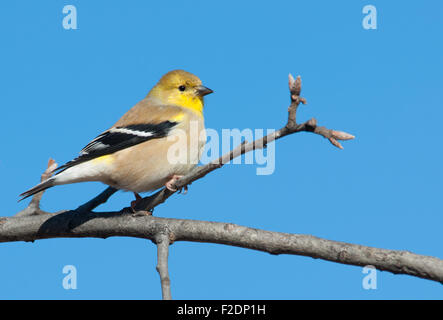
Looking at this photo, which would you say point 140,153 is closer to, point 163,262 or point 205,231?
point 205,231

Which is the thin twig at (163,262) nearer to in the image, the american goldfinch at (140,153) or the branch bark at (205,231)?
the branch bark at (205,231)

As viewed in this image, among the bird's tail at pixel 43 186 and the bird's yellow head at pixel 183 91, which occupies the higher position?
the bird's yellow head at pixel 183 91

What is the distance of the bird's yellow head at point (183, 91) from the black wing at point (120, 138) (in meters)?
0.85

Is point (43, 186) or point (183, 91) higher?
point (183, 91)

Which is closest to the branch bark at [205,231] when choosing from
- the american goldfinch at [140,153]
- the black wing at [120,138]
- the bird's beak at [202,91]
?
the american goldfinch at [140,153]

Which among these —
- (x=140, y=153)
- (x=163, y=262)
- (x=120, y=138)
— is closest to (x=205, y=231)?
(x=163, y=262)

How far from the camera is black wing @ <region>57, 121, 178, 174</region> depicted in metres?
7.62

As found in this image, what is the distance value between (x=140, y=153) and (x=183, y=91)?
1.76m

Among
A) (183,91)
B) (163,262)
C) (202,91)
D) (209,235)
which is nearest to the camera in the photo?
(163,262)

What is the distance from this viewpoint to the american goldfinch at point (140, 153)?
7.52 metres

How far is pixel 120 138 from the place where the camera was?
7898 mm

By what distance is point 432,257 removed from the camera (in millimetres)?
4910

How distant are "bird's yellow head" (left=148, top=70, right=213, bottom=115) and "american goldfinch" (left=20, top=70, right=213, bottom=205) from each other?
1.36ft

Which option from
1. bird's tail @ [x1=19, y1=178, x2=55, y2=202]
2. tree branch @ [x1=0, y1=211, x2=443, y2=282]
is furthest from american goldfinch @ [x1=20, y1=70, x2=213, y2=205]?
tree branch @ [x1=0, y1=211, x2=443, y2=282]
